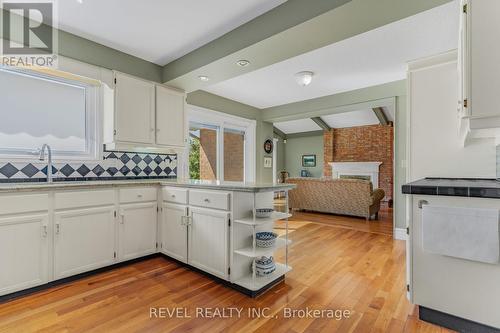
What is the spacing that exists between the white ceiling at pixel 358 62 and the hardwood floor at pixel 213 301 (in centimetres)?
250

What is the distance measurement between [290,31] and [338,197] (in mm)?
4261

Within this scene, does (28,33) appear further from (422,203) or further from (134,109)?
(422,203)

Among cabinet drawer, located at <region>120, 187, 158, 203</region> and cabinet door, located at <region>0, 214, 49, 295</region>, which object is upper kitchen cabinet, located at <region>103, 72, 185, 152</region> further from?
cabinet door, located at <region>0, 214, 49, 295</region>

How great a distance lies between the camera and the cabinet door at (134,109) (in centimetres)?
289

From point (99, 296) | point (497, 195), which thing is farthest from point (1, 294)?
point (497, 195)

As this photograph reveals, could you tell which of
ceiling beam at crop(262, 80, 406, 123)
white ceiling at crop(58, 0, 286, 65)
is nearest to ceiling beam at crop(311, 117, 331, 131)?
ceiling beam at crop(262, 80, 406, 123)

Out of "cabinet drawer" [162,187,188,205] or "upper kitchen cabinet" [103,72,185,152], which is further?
"upper kitchen cabinet" [103,72,185,152]

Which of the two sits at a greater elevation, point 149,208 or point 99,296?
point 149,208

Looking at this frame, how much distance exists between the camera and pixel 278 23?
2.15 metres

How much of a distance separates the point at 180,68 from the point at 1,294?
273 centimetres

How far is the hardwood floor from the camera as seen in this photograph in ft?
5.59

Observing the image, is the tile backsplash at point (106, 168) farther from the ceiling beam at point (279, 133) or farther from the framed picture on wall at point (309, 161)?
the framed picture on wall at point (309, 161)

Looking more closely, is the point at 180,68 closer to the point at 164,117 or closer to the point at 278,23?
the point at 164,117

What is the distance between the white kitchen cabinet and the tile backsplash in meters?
3.43
